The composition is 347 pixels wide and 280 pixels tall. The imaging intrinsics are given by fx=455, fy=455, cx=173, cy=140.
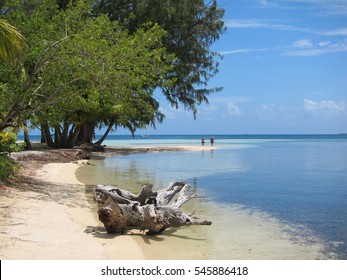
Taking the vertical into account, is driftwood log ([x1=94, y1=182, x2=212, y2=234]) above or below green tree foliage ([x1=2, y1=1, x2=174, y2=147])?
below

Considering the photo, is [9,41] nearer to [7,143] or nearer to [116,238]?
[7,143]

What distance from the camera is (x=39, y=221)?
8547 mm

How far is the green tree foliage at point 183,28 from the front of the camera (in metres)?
33.0

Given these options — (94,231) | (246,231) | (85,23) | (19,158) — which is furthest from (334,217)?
(19,158)

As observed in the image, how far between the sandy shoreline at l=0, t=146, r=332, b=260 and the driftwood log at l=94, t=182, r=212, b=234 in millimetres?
186

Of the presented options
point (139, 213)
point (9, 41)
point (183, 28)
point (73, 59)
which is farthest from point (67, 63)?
point (183, 28)

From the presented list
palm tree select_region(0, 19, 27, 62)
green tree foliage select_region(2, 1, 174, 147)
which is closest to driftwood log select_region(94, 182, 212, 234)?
palm tree select_region(0, 19, 27, 62)

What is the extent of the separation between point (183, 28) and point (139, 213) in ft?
96.5

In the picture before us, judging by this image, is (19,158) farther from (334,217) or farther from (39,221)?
(334,217)

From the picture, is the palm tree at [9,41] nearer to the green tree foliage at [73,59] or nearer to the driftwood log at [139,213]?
the green tree foliage at [73,59]

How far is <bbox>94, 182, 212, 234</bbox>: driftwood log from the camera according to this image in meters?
8.05

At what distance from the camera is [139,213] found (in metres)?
8.47

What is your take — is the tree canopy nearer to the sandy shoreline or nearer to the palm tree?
the palm tree
